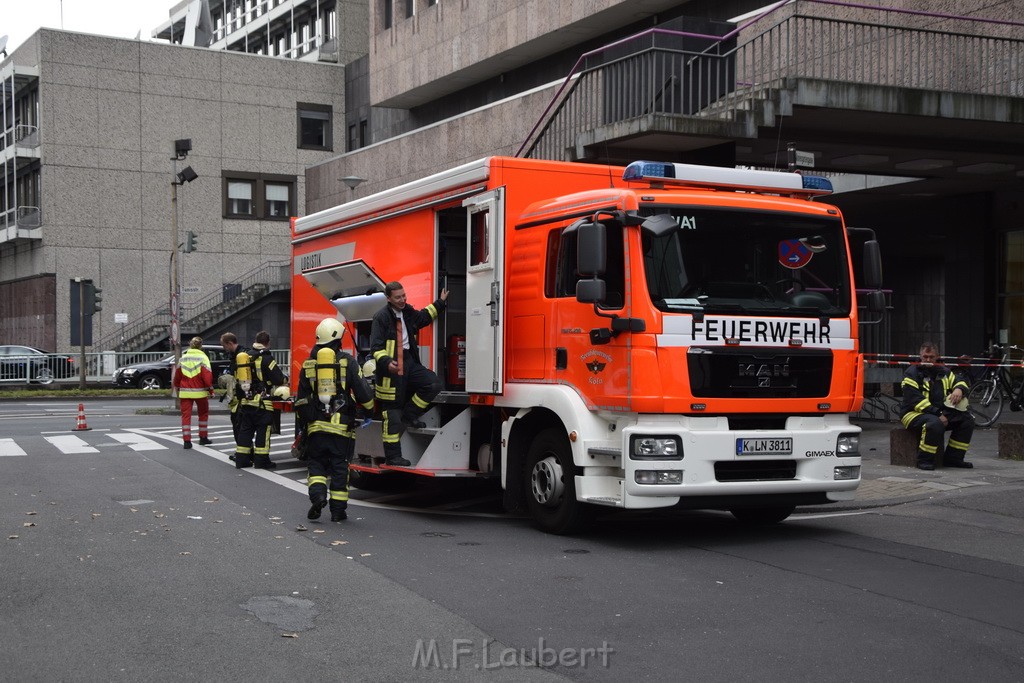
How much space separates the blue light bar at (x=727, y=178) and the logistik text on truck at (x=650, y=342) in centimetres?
2

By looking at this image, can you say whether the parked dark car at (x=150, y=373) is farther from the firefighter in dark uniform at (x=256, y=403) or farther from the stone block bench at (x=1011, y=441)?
the stone block bench at (x=1011, y=441)

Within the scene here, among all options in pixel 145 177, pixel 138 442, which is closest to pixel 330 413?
pixel 138 442

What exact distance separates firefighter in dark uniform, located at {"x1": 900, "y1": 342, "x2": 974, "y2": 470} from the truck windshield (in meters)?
4.77

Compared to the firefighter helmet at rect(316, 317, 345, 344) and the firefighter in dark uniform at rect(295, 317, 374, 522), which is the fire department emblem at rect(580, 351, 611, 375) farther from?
the firefighter helmet at rect(316, 317, 345, 344)

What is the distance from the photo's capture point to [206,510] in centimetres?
1150

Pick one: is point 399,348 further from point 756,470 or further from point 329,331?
point 756,470

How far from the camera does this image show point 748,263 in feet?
31.5

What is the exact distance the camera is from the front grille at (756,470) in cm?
938

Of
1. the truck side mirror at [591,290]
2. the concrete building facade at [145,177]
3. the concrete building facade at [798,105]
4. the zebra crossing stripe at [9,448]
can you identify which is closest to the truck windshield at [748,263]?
the truck side mirror at [591,290]

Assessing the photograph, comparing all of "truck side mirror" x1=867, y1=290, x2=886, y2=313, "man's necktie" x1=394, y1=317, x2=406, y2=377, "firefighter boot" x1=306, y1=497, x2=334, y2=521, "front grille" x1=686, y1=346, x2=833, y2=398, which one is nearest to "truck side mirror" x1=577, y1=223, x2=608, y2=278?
"front grille" x1=686, y1=346, x2=833, y2=398

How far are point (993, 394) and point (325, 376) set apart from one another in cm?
1448

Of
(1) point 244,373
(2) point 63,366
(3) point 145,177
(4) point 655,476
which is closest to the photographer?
(4) point 655,476

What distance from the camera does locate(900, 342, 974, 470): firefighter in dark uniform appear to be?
14000mm

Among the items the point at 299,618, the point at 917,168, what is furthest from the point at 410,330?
the point at 917,168
